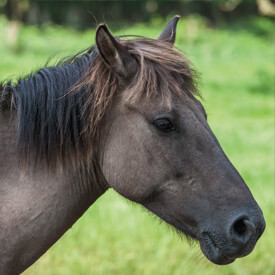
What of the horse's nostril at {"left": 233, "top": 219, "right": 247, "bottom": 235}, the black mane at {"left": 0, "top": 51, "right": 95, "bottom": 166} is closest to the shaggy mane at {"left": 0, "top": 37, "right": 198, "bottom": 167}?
the black mane at {"left": 0, "top": 51, "right": 95, "bottom": 166}

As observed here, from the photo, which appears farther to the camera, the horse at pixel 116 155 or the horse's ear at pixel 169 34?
the horse's ear at pixel 169 34

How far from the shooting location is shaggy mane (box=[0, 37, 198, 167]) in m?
2.21

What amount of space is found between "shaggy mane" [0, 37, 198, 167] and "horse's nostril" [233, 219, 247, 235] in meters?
0.65

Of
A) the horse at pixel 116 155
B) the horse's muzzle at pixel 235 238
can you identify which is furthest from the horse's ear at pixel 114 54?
the horse's muzzle at pixel 235 238

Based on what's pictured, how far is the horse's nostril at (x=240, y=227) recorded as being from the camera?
207 centimetres

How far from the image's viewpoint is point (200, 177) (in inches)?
84.3

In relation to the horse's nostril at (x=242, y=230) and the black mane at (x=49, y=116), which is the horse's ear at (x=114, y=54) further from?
the horse's nostril at (x=242, y=230)

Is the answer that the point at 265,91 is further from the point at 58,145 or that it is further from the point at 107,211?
the point at 58,145

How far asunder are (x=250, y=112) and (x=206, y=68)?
Answer: 4.09m

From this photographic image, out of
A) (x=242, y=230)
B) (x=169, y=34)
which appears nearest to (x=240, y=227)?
(x=242, y=230)

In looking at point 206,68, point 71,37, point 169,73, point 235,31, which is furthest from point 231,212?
point 235,31

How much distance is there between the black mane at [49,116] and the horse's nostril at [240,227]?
80 cm

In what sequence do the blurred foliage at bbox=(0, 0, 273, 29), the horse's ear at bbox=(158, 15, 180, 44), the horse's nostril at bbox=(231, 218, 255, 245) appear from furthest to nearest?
the blurred foliage at bbox=(0, 0, 273, 29) → the horse's ear at bbox=(158, 15, 180, 44) → the horse's nostril at bbox=(231, 218, 255, 245)

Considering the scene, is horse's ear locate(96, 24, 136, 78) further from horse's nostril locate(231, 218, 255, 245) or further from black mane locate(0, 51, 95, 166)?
horse's nostril locate(231, 218, 255, 245)
